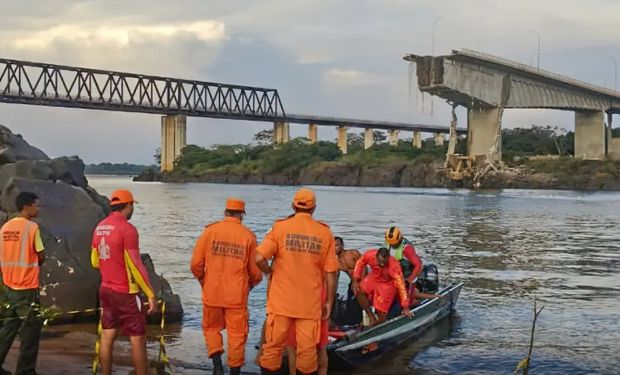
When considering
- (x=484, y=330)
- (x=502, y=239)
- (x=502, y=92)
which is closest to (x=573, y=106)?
(x=502, y=92)

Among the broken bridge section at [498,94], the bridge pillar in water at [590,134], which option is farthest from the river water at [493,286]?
the bridge pillar in water at [590,134]

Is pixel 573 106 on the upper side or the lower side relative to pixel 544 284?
upper

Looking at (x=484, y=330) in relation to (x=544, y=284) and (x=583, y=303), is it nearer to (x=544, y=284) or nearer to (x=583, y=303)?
(x=583, y=303)

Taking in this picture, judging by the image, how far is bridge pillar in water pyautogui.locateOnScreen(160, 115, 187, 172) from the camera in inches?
5413

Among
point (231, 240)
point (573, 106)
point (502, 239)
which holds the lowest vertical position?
point (502, 239)

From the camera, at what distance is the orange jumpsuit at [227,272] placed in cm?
810

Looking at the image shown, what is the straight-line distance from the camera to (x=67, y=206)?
13.2 meters

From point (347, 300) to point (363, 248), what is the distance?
17037 mm

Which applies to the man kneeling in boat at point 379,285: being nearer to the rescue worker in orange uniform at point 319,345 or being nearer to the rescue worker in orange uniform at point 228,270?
the rescue worker in orange uniform at point 228,270

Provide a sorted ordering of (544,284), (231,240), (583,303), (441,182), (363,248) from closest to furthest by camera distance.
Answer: (231,240), (583,303), (544,284), (363,248), (441,182)

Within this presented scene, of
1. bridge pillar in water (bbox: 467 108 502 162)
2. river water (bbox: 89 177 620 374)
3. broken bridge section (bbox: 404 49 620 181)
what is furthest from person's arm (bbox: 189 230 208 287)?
bridge pillar in water (bbox: 467 108 502 162)

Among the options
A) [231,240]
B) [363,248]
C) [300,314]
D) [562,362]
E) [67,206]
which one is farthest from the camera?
[363,248]

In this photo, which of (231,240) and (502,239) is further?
(502,239)

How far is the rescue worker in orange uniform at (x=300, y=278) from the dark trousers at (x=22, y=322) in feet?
7.69
